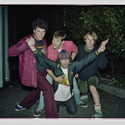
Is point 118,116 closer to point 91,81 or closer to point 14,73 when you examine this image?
point 91,81

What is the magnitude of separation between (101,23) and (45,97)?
1337mm

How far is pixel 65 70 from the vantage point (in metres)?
8.38

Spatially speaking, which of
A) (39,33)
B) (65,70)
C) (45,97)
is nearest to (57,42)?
(39,33)

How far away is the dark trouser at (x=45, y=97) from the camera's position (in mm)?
Result: 8359

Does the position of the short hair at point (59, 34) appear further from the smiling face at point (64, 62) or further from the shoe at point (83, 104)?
the shoe at point (83, 104)

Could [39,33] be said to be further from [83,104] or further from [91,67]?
[83,104]

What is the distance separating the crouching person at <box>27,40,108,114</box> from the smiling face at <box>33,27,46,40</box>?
0.11 metres

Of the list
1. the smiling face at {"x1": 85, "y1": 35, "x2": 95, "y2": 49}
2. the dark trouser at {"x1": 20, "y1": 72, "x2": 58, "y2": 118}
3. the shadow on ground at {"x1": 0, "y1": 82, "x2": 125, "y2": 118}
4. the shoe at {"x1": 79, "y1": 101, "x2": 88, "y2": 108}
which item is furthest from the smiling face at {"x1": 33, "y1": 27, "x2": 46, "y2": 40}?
the shoe at {"x1": 79, "y1": 101, "x2": 88, "y2": 108}

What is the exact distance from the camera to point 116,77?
8.30 m

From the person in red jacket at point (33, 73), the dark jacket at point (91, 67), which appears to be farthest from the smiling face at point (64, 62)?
the person in red jacket at point (33, 73)

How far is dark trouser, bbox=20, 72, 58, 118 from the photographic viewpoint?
27.4ft

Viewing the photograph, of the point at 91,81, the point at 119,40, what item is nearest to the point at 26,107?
the point at 91,81

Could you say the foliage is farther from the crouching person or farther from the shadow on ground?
the shadow on ground

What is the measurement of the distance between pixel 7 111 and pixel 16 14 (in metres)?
1.39
